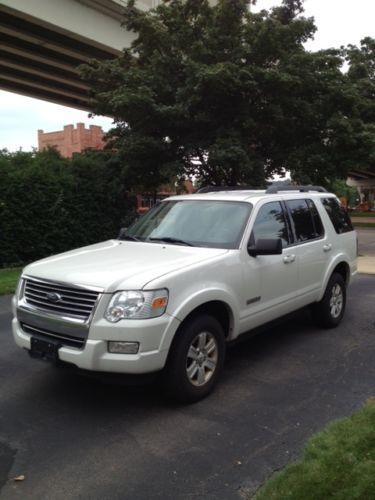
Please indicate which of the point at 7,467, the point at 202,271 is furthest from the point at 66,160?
the point at 7,467

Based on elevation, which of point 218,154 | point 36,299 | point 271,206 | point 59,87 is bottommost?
point 36,299

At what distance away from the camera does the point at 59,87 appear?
28.0m

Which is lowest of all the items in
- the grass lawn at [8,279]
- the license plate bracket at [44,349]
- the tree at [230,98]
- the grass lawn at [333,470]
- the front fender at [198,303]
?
the grass lawn at [333,470]

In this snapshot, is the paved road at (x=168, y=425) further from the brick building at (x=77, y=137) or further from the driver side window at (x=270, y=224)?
the brick building at (x=77, y=137)

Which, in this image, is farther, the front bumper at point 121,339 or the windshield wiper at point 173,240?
the windshield wiper at point 173,240

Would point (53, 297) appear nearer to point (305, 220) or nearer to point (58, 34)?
point (305, 220)

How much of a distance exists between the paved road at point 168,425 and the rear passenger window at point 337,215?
5.65 feet

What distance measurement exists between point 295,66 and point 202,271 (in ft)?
34.2

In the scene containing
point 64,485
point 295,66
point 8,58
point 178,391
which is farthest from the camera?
point 8,58

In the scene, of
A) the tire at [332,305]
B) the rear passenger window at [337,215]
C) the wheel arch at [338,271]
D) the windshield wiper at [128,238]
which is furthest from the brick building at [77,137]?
the windshield wiper at [128,238]

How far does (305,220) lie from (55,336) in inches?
131

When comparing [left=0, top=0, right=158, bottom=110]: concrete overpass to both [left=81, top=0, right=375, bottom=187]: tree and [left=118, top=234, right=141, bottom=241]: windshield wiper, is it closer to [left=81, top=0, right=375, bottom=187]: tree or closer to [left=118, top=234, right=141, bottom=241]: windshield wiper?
[left=81, top=0, right=375, bottom=187]: tree

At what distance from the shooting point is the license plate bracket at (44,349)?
3.93 m

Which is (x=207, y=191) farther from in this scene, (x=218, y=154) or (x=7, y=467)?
(x=218, y=154)
